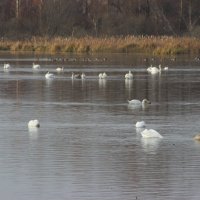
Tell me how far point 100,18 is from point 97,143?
63344 millimetres

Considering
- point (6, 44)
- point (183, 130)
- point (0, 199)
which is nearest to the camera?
point (0, 199)

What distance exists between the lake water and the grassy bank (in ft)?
81.0

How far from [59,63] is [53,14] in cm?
3357

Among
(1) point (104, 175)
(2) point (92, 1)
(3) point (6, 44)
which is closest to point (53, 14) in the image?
(2) point (92, 1)

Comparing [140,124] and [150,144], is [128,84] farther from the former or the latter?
[150,144]

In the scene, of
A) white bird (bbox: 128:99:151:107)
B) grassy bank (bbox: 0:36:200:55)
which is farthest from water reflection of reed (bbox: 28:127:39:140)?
grassy bank (bbox: 0:36:200:55)

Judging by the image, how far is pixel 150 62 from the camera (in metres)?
49.2

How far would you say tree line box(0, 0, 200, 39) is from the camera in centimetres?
7669

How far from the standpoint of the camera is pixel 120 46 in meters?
59.8

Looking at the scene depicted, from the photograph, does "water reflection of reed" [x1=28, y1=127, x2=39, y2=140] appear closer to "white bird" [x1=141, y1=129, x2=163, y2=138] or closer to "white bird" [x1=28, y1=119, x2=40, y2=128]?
"white bird" [x1=28, y1=119, x2=40, y2=128]

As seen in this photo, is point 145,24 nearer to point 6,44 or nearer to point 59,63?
point 6,44

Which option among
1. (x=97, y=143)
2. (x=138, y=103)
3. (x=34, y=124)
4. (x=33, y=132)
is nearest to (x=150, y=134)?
(x=97, y=143)

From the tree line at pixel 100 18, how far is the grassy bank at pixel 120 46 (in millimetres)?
12030

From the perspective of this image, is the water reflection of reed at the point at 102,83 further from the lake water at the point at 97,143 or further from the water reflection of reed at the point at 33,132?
the water reflection of reed at the point at 33,132
